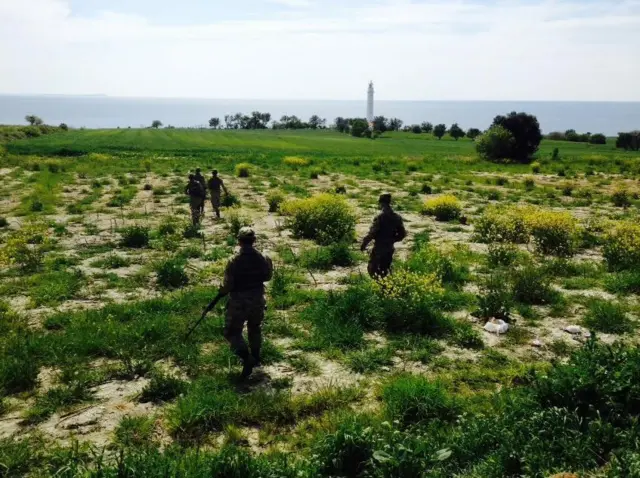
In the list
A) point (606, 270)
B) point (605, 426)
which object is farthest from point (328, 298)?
point (606, 270)

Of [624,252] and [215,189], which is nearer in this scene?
[624,252]

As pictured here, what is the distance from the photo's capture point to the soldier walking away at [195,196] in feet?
59.3

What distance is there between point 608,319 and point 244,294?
6.88 metres

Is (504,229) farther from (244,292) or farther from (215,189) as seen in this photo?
(244,292)

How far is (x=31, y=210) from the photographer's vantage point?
70.3 feet

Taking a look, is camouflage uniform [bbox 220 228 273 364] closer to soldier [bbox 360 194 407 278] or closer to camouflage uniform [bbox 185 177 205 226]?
soldier [bbox 360 194 407 278]

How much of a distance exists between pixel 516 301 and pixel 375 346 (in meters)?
3.93

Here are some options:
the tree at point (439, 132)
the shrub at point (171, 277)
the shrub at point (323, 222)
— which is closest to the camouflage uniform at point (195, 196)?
the shrub at point (323, 222)

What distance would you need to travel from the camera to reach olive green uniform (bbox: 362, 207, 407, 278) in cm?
1075

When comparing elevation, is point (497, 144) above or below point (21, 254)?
above

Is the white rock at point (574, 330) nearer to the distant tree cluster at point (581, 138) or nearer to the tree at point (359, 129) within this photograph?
the distant tree cluster at point (581, 138)

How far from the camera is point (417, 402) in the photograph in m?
6.57

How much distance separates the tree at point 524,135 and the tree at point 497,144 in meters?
0.95

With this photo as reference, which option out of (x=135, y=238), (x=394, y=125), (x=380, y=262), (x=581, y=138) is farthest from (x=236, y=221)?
(x=394, y=125)
